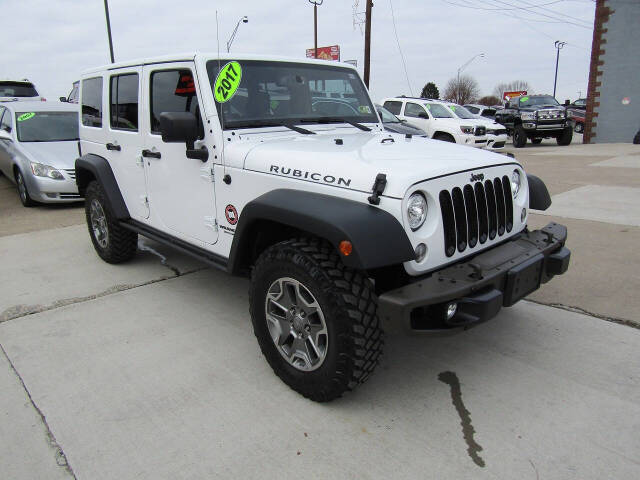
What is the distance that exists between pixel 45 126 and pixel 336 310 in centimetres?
838

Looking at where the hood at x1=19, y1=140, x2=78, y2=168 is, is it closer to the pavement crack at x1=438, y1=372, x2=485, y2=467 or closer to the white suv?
the pavement crack at x1=438, y1=372, x2=485, y2=467

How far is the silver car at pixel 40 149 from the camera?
757 cm

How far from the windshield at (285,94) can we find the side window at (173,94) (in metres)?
0.19

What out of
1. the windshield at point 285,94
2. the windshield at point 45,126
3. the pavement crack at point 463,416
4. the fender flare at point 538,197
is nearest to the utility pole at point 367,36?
the windshield at point 45,126

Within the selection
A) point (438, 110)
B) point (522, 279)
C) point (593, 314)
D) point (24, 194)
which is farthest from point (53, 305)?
point (438, 110)

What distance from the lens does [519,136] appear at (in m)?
18.0

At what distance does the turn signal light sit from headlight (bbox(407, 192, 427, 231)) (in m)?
0.38

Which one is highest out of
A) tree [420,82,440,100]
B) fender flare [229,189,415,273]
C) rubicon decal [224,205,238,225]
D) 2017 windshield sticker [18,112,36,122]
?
tree [420,82,440,100]

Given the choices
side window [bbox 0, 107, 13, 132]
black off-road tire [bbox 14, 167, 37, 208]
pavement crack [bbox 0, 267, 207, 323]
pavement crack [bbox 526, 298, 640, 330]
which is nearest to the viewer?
pavement crack [bbox 526, 298, 640, 330]

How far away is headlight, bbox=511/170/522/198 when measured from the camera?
310 cm

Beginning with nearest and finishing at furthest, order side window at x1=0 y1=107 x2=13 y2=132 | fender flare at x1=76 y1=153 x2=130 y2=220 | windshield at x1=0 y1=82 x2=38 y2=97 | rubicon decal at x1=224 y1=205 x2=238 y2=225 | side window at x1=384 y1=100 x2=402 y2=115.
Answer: rubicon decal at x1=224 y1=205 x2=238 y2=225, fender flare at x1=76 y1=153 x2=130 y2=220, side window at x1=0 y1=107 x2=13 y2=132, side window at x1=384 y1=100 x2=402 y2=115, windshield at x1=0 y1=82 x2=38 y2=97

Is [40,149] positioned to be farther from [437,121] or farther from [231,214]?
[437,121]

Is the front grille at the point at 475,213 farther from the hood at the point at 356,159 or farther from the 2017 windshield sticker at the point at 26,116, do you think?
the 2017 windshield sticker at the point at 26,116

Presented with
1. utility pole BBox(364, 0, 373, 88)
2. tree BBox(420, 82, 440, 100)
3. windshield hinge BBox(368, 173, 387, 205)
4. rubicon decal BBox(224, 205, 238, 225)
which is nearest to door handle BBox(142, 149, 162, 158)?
rubicon decal BBox(224, 205, 238, 225)
